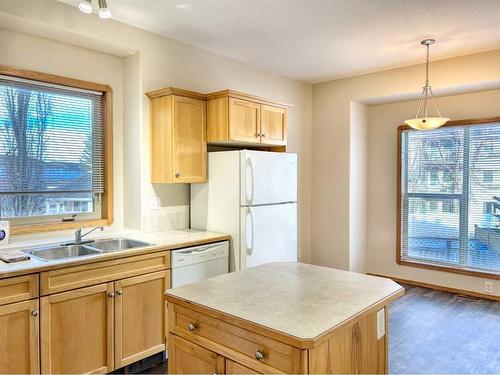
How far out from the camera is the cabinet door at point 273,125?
3.64 metres

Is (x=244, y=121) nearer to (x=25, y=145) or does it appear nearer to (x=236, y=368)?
(x=25, y=145)

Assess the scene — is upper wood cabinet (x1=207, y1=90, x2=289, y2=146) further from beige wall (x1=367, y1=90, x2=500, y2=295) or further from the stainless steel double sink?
beige wall (x1=367, y1=90, x2=500, y2=295)

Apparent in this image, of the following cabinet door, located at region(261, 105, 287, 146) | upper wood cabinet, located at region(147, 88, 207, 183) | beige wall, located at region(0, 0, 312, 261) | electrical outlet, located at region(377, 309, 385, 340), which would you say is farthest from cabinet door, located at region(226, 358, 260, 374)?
cabinet door, located at region(261, 105, 287, 146)

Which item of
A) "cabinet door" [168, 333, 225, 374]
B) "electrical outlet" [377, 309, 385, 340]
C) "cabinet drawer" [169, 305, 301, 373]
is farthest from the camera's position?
"electrical outlet" [377, 309, 385, 340]

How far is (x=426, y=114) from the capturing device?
4.53 m

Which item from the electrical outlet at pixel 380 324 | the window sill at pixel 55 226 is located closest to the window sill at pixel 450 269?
the electrical outlet at pixel 380 324

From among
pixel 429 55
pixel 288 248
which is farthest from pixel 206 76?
pixel 429 55

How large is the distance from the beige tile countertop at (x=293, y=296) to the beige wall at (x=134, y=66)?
5.68 ft

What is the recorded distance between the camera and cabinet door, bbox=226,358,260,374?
135 cm

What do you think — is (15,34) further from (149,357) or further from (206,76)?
(149,357)

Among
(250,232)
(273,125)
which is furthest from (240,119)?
(250,232)

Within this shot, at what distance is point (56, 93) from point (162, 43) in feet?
3.39

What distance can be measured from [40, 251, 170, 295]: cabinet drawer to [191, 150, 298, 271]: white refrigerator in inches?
27.8

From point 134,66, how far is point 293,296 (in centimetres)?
262
